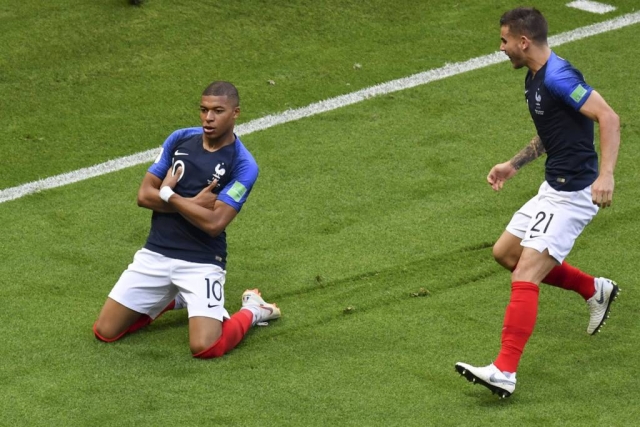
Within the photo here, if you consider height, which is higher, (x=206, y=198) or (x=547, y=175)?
(x=547, y=175)

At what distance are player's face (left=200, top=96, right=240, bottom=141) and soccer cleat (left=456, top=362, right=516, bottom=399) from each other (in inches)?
76.0

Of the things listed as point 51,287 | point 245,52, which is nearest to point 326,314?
point 51,287

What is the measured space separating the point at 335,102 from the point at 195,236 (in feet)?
11.1

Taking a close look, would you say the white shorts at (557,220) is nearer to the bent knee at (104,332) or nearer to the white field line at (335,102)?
the bent knee at (104,332)

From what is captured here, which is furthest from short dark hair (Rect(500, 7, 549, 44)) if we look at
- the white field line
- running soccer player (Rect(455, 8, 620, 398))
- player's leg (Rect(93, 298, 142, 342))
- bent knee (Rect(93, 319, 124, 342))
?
the white field line

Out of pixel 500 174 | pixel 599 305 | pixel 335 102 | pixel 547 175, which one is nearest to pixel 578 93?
pixel 547 175

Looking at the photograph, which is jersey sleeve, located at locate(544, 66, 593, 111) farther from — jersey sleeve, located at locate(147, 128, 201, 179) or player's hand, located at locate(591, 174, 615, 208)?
jersey sleeve, located at locate(147, 128, 201, 179)

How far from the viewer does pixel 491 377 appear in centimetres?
596

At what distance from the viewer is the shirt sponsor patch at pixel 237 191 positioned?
670cm

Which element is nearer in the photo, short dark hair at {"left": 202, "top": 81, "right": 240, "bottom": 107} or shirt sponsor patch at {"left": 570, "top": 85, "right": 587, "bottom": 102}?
shirt sponsor patch at {"left": 570, "top": 85, "right": 587, "bottom": 102}

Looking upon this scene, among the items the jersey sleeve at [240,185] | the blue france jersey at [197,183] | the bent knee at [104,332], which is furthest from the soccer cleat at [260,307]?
the bent knee at [104,332]

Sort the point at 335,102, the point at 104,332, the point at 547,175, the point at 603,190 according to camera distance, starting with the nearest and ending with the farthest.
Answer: the point at 603,190 < the point at 547,175 < the point at 104,332 < the point at 335,102

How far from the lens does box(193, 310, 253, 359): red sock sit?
6609mm

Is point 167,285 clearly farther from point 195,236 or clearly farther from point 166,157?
point 166,157
